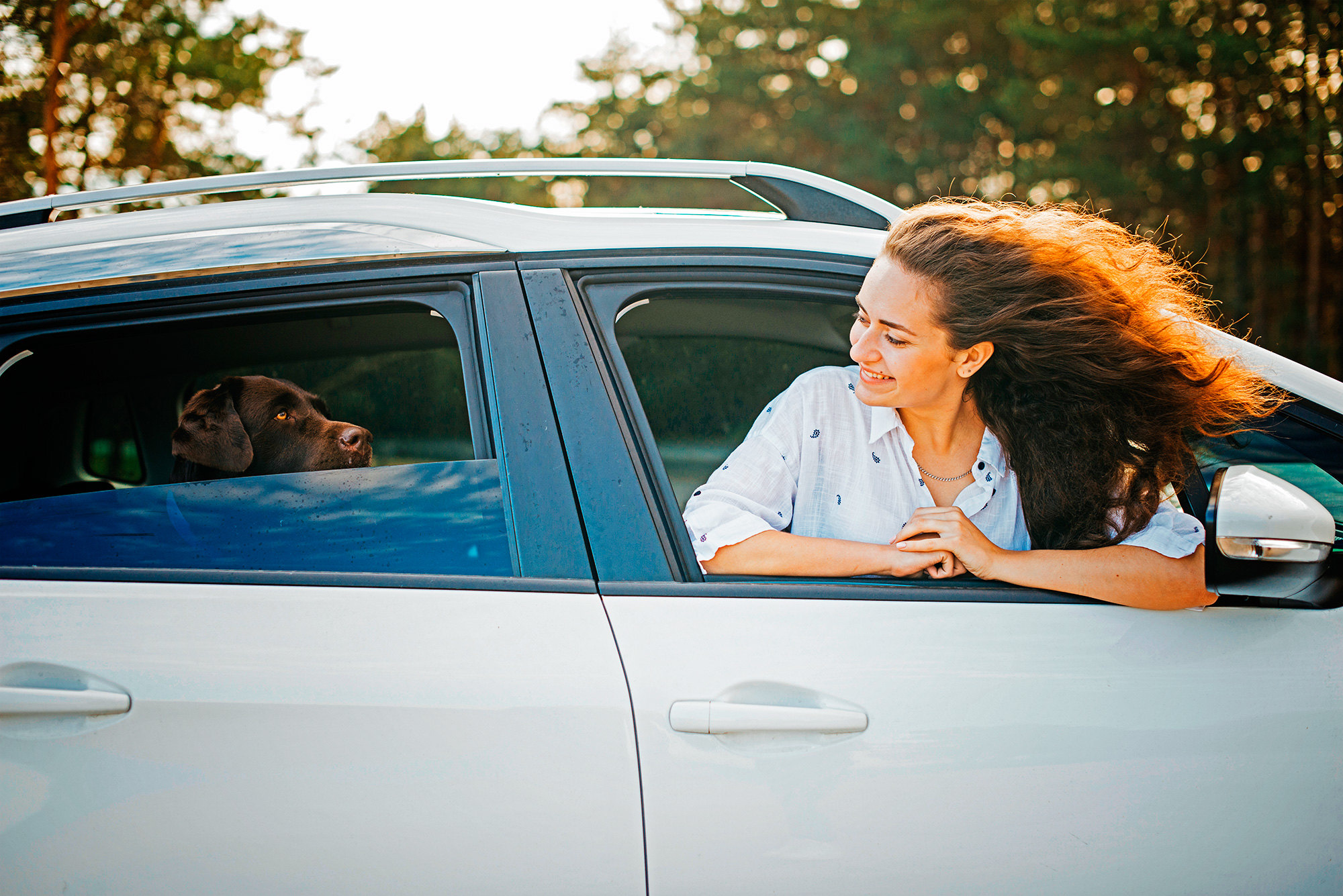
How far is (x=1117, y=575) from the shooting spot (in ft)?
4.76

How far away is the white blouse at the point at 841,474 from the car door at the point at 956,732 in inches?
9.6

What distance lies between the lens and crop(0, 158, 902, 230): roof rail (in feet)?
6.07

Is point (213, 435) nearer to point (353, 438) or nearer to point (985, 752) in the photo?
point (353, 438)

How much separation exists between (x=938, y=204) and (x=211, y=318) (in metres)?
1.38

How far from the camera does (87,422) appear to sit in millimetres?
2391

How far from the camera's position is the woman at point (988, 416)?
154cm

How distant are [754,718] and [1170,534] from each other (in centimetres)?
80

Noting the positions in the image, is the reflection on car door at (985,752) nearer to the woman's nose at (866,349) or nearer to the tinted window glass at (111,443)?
the woman's nose at (866,349)

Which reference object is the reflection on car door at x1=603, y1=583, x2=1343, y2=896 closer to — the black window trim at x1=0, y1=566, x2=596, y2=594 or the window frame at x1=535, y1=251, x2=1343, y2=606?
the window frame at x1=535, y1=251, x2=1343, y2=606

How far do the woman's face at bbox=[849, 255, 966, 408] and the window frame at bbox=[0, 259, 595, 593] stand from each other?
615 mm

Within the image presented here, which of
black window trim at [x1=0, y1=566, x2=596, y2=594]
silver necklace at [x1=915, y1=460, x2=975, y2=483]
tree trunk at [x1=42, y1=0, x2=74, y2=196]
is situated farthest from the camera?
tree trunk at [x1=42, y1=0, x2=74, y2=196]

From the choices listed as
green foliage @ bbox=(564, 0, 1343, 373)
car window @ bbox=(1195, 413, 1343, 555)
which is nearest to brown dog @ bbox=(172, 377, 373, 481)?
car window @ bbox=(1195, 413, 1343, 555)

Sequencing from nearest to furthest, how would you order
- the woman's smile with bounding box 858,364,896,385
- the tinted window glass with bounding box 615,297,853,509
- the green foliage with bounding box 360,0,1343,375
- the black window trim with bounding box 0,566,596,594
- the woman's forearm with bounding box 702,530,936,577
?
the black window trim with bounding box 0,566,596,594, the woman's forearm with bounding box 702,530,936,577, the woman's smile with bounding box 858,364,896,385, the tinted window glass with bounding box 615,297,853,509, the green foliage with bounding box 360,0,1343,375

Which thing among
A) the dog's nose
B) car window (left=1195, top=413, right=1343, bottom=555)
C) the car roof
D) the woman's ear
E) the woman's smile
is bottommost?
the dog's nose
